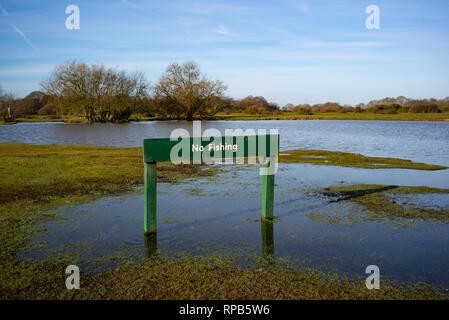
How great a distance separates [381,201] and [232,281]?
5939 millimetres

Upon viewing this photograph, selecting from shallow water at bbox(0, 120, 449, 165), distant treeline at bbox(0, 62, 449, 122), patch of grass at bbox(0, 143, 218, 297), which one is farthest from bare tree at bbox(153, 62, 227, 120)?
patch of grass at bbox(0, 143, 218, 297)

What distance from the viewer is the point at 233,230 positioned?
659 centimetres

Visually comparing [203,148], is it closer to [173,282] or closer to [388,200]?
[173,282]

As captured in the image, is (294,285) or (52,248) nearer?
(294,285)

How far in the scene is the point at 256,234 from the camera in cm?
638

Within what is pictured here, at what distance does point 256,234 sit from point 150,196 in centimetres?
211

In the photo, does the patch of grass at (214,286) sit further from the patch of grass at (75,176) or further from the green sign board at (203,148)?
the patch of grass at (75,176)

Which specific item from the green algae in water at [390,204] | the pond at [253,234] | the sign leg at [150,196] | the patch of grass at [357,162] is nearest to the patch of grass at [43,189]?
the pond at [253,234]

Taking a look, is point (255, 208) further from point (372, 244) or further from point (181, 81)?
point (181, 81)

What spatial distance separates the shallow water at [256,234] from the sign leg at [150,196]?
225 millimetres

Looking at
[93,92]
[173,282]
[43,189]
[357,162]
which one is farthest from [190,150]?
[93,92]

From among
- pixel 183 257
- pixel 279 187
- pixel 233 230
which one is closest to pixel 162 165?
pixel 279 187

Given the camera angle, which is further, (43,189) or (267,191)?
(43,189)

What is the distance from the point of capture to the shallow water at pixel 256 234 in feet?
17.1
